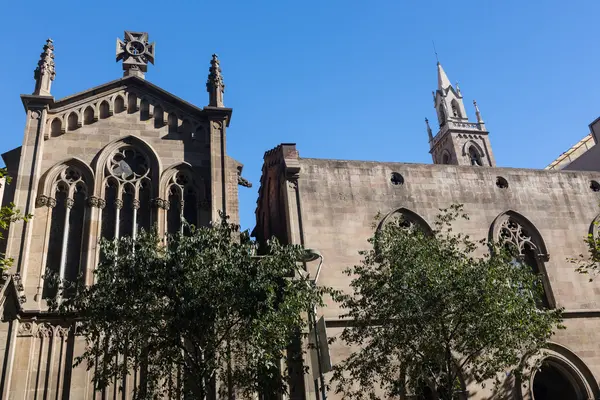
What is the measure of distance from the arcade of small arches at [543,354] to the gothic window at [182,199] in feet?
22.6

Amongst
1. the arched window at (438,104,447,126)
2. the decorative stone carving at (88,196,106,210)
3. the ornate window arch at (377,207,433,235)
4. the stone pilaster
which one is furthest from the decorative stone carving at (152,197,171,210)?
the arched window at (438,104,447,126)

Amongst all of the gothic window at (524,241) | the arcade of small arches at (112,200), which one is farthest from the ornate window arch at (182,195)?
the gothic window at (524,241)

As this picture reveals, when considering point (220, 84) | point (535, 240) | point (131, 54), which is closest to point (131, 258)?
point (220, 84)

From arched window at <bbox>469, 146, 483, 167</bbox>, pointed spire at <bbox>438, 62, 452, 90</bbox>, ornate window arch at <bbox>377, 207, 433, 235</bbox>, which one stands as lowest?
ornate window arch at <bbox>377, 207, 433, 235</bbox>

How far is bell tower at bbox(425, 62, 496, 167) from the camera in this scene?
6731cm

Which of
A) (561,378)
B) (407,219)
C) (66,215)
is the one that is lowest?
(561,378)

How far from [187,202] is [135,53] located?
7.25 meters

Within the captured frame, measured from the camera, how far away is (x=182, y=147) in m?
19.4

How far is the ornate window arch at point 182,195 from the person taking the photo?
60.3 ft

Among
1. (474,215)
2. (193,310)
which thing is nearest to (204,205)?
(193,310)

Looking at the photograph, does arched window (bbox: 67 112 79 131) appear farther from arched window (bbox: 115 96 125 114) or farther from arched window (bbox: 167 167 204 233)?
arched window (bbox: 167 167 204 233)

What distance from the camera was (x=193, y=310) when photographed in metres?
11.6

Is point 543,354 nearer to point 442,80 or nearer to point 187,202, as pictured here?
point 187,202

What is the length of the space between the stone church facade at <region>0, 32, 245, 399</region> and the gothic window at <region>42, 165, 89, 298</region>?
0.03 meters
